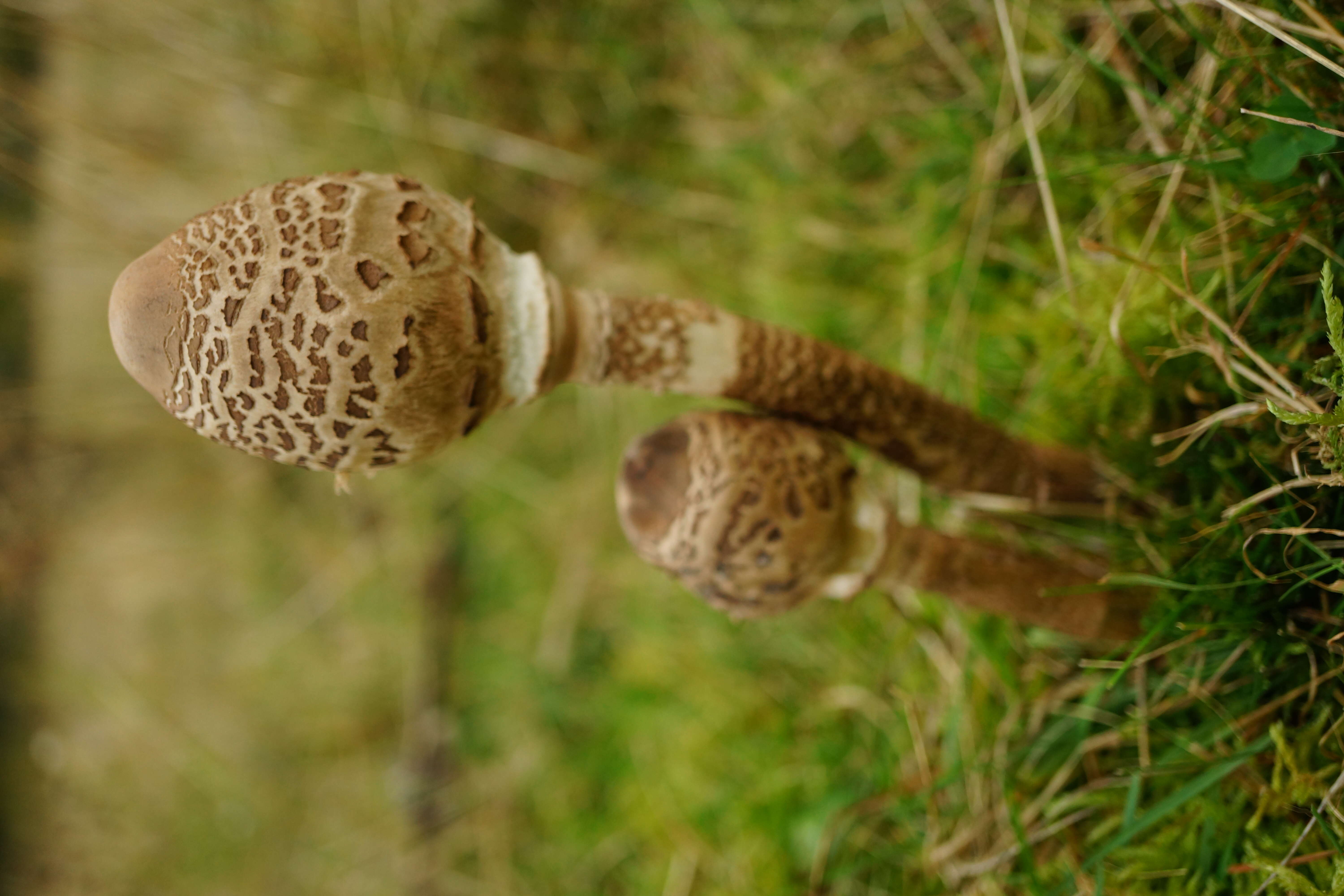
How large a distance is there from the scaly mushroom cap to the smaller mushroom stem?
3.07 ft

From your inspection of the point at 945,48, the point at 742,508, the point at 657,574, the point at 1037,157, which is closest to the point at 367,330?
the point at 742,508

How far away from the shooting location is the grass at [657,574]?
151cm

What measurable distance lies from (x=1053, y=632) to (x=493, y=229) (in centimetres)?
252

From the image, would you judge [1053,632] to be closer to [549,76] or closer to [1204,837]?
[1204,837]

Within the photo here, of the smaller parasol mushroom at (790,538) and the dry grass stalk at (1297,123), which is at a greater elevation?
A: the dry grass stalk at (1297,123)

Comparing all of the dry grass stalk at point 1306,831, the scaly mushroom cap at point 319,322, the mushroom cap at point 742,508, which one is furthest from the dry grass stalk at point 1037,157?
the scaly mushroom cap at point 319,322

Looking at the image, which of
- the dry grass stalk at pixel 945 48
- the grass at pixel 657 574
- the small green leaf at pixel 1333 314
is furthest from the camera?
the dry grass stalk at pixel 945 48

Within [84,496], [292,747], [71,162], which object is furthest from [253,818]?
[71,162]

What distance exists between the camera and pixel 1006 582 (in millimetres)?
1648

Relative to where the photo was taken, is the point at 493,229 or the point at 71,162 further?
the point at 493,229

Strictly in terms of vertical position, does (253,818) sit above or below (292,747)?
below

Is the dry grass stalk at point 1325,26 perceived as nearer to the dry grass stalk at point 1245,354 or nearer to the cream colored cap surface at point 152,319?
the dry grass stalk at point 1245,354

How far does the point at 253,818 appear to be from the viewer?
4355 mm

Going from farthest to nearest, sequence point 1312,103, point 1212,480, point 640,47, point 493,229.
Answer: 1. point 493,229
2. point 640,47
3. point 1212,480
4. point 1312,103
